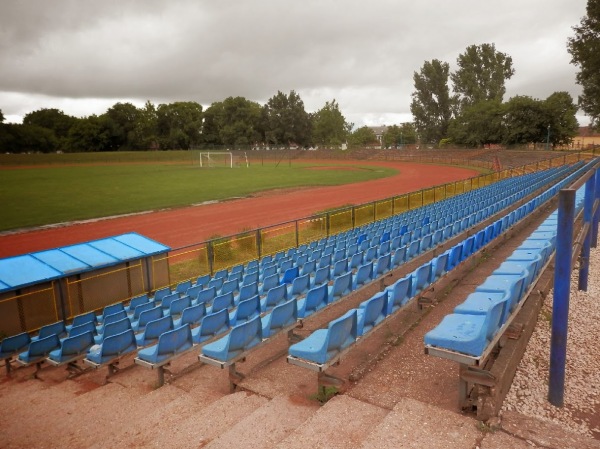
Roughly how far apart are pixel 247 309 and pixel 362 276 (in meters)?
2.41

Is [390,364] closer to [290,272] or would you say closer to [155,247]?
[290,272]

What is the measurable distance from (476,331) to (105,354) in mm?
5176

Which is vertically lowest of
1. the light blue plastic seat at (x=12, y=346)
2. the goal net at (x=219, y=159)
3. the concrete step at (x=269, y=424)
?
the light blue plastic seat at (x=12, y=346)

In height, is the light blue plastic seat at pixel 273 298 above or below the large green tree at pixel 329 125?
below

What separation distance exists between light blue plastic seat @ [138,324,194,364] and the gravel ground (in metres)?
4.04

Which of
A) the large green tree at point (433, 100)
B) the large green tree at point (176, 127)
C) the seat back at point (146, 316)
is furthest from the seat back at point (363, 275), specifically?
the large green tree at point (176, 127)

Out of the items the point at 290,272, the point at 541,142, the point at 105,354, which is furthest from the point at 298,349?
the point at 541,142

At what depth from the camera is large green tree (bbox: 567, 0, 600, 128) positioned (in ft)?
124

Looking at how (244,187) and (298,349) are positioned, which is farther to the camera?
(244,187)

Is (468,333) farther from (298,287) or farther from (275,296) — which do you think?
(298,287)

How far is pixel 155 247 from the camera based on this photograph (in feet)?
39.4

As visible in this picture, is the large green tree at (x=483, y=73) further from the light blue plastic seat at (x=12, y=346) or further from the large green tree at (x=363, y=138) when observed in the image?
the light blue plastic seat at (x=12, y=346)

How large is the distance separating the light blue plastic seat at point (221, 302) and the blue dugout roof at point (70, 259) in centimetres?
450

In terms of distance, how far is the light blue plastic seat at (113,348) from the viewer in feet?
20.9
